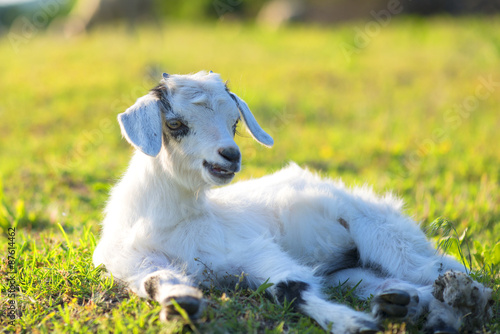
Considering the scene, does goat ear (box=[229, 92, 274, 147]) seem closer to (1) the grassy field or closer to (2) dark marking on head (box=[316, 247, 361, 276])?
(2) dark marking on head (box=[316, 247, 361, 276])

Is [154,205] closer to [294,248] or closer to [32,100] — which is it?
[294,248]

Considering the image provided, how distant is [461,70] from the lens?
11164mm

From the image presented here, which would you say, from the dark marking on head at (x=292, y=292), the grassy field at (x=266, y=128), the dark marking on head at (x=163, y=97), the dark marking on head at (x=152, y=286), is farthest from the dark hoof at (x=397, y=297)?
the dark marking on head at (x=163, y=97)

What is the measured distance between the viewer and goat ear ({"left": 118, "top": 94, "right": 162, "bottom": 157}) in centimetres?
312

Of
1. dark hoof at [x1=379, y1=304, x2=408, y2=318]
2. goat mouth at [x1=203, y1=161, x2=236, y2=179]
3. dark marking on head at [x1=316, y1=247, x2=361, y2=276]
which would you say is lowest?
dark marking on head at [x1=316, y1=247, x2=361, y2=276]

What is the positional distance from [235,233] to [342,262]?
802mm

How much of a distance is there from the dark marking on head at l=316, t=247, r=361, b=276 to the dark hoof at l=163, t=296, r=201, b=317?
3.97ft

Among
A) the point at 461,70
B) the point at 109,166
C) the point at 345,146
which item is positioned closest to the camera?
the point at 109,166

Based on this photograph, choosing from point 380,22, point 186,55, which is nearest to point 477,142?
point 186,55

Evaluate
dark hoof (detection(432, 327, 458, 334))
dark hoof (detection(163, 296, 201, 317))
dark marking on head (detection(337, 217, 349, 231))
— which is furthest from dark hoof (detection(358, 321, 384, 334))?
dark marking on head (detection(337, 217, 349, 231))

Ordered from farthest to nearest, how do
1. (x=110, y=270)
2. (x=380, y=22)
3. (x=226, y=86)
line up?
(x=380, y=22), (x=226, y=86), (x=110, y=270)

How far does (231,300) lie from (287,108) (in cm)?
646

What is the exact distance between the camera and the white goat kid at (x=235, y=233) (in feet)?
9.68

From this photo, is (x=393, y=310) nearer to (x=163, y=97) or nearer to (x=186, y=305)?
(x=186, y=305)
